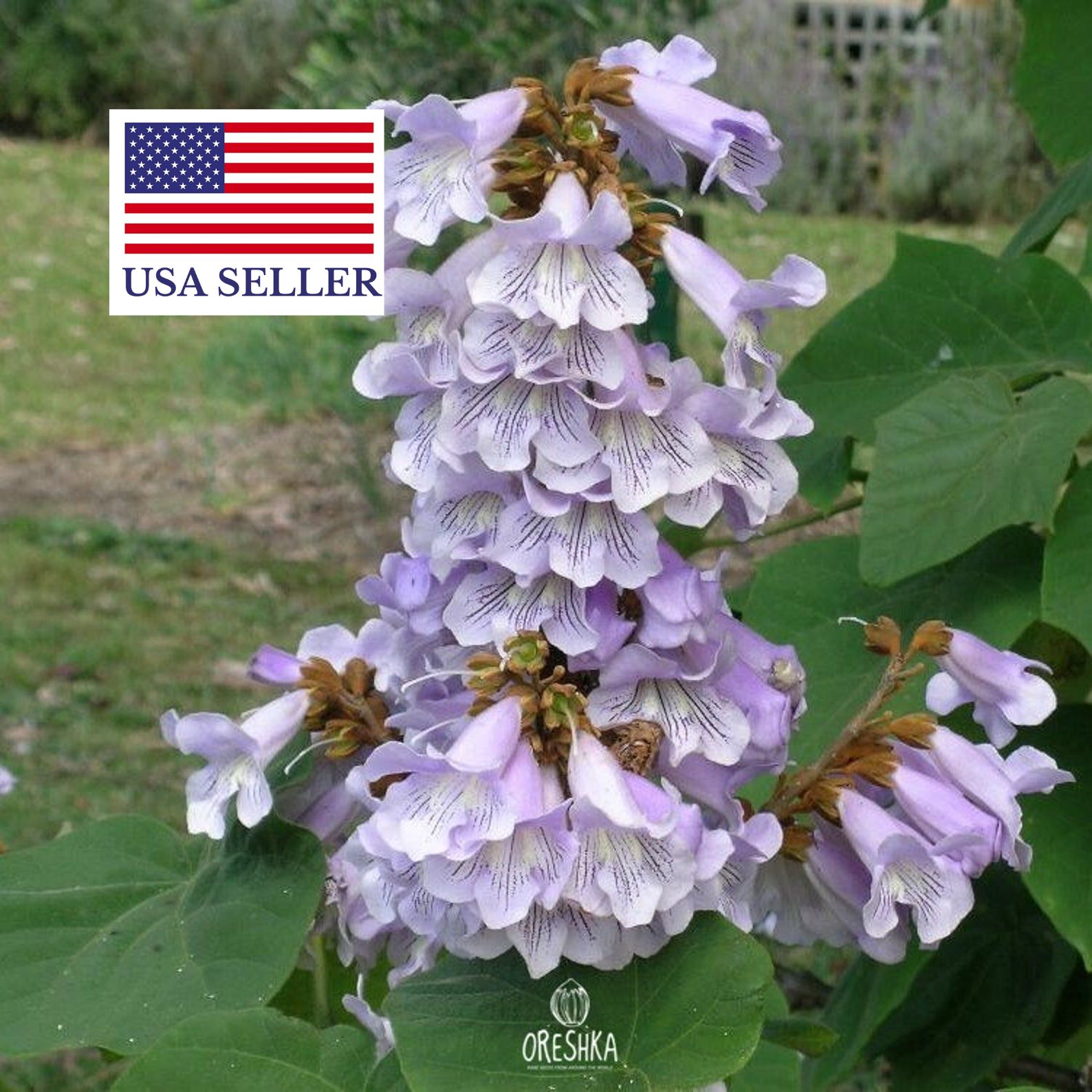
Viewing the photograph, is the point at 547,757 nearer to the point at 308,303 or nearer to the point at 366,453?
the point at 308,303

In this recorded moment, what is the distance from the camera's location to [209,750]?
3.28ft

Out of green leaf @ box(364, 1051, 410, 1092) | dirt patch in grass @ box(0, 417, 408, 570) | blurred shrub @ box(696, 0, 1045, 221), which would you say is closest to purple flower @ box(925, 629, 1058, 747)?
green leaf @ box(364, 1051, 410, 1092)

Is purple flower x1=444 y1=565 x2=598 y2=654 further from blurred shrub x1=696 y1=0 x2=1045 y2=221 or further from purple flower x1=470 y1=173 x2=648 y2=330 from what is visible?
blurred shrub x1=696 y1=0 x2=1045 y2=221

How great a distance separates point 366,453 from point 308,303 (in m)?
3.70

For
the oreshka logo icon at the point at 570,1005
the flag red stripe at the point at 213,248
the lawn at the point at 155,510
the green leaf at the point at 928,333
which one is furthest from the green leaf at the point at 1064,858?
the lawn at the point at 155,510

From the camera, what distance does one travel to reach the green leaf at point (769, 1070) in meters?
1.07

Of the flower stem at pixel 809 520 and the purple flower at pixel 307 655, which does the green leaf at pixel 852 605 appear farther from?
the purple flower at pixel 307 655

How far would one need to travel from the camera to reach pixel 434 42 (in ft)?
14.1

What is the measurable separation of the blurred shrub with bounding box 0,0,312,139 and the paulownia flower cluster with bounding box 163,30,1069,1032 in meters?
9.21

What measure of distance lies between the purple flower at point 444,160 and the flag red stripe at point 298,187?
8.9 inches

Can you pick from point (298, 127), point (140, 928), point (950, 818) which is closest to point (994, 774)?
point (950, 818)

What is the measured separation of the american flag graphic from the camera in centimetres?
129

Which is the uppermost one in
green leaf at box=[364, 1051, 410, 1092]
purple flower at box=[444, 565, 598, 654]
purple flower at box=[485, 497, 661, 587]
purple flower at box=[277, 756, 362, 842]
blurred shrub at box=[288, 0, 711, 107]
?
purple flower at box=[485, 497, 661, 587]

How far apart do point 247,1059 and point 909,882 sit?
0.33m
